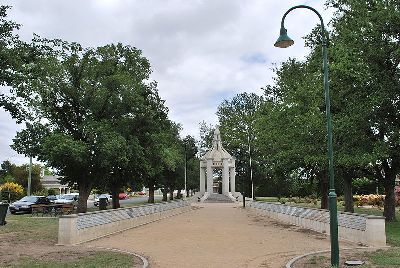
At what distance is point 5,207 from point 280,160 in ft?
59.6

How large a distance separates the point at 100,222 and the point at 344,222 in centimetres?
902

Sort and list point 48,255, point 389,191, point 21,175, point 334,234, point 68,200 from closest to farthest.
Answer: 1. point 334,234
2. point 48,255
3. point 389,191
4. point 68,200
5. point 21,175

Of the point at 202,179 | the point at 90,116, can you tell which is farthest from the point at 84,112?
the point at 202,179

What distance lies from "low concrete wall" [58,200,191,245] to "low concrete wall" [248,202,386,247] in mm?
7858

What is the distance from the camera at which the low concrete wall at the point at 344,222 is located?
13.4 metres

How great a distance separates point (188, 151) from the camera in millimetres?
71812

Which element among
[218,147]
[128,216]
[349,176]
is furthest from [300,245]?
[218,147]

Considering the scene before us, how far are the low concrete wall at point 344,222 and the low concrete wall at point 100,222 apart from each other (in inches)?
309

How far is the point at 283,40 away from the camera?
10750mm

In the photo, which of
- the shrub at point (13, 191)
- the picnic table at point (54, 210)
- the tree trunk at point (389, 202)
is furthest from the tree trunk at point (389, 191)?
the shrub at point (13, 191)

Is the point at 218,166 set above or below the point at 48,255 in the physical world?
above

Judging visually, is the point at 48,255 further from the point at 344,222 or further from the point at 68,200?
the point at 68,200

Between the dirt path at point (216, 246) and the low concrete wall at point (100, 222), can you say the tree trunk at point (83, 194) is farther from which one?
the dirt path at point (216, 246)

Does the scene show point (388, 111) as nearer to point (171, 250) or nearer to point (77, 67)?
point (171, 250)
